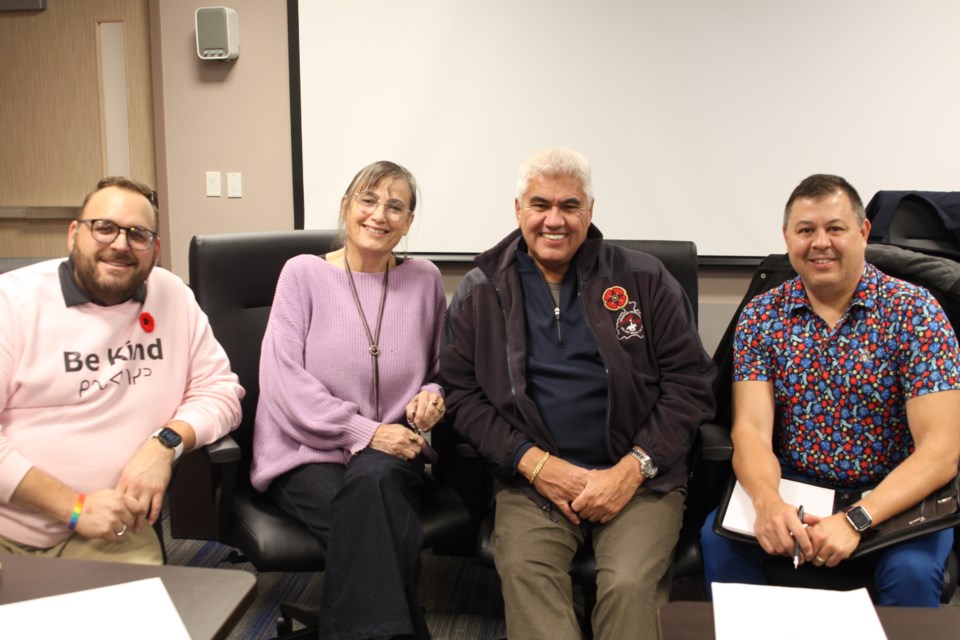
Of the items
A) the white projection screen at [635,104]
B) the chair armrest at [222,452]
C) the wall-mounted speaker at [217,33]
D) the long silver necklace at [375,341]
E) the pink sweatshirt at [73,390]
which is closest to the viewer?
the pink sweatshirt at [73,390]

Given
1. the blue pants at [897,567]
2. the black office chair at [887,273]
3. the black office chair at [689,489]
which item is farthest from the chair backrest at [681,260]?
the blue pants at [897,567]

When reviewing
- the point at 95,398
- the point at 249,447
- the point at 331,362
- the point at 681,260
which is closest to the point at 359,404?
the point at 331,362

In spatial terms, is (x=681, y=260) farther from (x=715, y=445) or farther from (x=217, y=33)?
(x=217, y=33)

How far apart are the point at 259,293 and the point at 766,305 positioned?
1328 millimetres

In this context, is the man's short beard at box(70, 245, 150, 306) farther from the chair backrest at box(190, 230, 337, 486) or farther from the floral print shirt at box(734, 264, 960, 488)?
the floral print shirt at box(734, 264, 960, 488)

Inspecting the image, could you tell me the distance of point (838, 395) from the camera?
1.85 metres

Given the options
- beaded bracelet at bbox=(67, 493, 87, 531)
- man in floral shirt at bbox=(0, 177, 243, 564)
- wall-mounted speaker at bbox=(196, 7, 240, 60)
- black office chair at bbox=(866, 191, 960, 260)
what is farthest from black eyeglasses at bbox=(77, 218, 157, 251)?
black office chair at bbox=(866, 191, 960, 260)

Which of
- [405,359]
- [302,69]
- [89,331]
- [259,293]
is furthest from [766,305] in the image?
[302,69]

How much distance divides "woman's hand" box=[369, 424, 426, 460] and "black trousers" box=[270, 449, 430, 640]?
0.08 feet

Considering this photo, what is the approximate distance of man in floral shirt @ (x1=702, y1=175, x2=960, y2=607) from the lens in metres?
1.68

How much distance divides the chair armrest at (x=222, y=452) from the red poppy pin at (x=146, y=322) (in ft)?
0.94

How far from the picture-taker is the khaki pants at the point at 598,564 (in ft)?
5.51

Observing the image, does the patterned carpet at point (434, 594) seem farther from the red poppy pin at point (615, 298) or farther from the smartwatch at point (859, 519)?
the smartwatch at point (859, 519)

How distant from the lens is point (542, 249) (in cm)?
201
